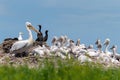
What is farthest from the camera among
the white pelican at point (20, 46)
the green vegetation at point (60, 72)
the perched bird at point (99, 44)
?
the perched bird at point (99, 44)

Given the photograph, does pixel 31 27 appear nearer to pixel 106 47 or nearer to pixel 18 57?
pixel 18 57

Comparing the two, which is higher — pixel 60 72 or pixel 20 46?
pixel 20 46

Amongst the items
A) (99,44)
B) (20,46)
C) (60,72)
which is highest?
(99,44)

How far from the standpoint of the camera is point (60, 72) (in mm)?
8891

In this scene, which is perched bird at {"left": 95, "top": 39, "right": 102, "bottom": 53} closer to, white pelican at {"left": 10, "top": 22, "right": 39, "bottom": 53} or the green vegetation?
white pelican at {"left": 10, "top": 22, "right": 39, "bottom": 53}

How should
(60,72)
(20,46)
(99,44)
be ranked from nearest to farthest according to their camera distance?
(60,72), (20,46), (99,44)

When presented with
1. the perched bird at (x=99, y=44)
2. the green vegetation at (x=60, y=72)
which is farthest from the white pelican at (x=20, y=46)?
the green vegetation at (x=60, y=72)

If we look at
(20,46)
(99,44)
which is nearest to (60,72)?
(20,46)

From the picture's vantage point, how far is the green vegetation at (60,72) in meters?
8.34

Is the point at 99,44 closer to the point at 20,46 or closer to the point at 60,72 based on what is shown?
the point at 20,46

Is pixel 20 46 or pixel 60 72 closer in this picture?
pixel 60 72

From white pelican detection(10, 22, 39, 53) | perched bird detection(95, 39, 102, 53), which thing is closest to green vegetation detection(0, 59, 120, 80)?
white pelican detection(10, 22, 39, 53)

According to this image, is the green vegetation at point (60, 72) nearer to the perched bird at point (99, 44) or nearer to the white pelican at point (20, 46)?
the white pelican at point (20, 46)

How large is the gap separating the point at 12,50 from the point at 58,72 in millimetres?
15197
